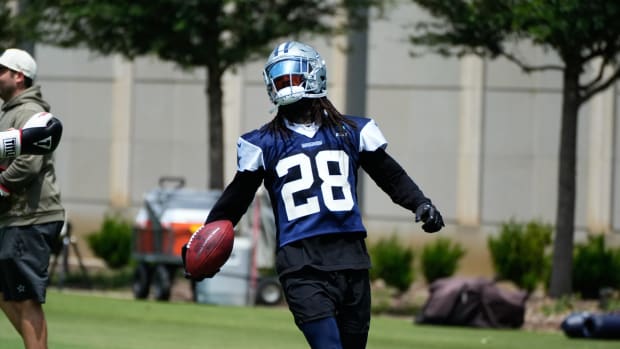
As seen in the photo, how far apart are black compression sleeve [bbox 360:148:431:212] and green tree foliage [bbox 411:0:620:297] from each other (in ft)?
26.8

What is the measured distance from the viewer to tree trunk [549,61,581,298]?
17.2 metres

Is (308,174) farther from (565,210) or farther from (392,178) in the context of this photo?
(565,210)

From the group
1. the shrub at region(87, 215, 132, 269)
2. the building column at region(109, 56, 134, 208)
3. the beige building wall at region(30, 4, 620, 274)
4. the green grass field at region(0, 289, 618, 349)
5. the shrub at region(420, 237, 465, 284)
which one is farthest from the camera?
the building column at region(109, 56, 134, 208)

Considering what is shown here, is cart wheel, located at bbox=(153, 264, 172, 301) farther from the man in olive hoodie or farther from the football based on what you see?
the football

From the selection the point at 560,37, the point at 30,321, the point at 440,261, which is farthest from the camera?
the point at 440,261

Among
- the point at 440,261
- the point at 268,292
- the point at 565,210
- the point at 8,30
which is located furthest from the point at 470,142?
the point at 8,30

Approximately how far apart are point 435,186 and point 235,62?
536 centimetres

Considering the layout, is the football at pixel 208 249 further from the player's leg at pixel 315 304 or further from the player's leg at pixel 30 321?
the player's leg at pixel 30 321

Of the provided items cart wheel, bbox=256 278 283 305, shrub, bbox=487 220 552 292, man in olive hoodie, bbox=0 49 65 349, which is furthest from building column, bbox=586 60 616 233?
man in olive hoodie, bbox=0 49 65 349

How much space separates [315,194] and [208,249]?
604 millimetres

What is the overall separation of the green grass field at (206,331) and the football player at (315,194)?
16.2 ft

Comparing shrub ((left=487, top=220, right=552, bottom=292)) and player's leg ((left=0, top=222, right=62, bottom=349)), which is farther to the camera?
shrub ((left=487, top=220, right=552, bottom=292))

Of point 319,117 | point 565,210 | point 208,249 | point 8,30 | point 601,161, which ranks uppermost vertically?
point 8,30

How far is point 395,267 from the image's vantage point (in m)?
20.3
